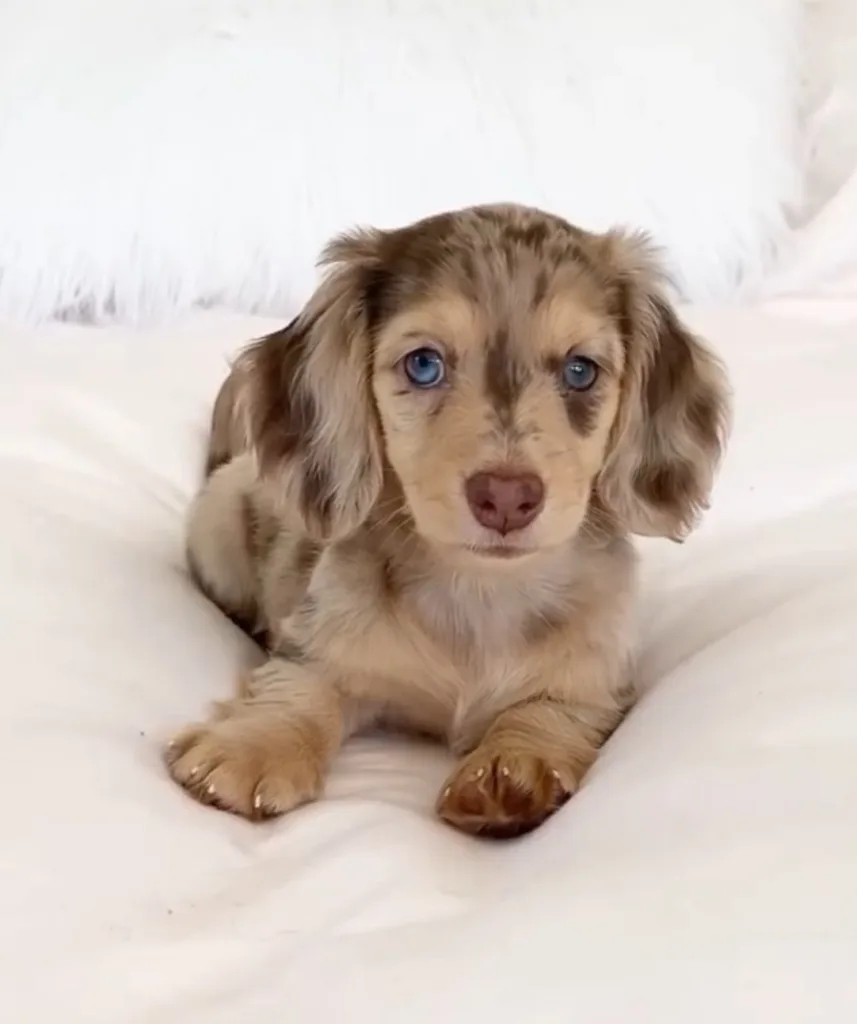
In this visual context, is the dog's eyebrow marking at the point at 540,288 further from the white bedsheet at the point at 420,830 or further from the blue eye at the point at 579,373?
the white bedsheet at the point at 420,830

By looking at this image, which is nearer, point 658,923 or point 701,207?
point 658,923

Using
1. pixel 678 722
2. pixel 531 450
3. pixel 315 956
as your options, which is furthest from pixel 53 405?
pixel 315 956

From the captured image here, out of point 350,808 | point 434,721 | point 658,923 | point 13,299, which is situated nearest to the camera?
point 658,923

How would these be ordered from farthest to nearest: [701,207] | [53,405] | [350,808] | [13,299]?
[701,207] → [13,299] → [53,405] → [350,808]

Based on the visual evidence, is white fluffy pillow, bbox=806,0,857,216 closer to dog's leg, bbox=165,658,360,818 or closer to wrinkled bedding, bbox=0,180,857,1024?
wrinkled bedding, bbox=0,180,857,1024

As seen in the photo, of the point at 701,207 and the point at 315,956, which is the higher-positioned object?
the point at 701,207

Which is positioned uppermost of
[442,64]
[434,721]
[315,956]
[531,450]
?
[442,64]

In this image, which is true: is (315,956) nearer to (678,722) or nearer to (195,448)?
(678,722)

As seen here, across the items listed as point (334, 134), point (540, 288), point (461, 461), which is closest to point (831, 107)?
point (334, 134)
